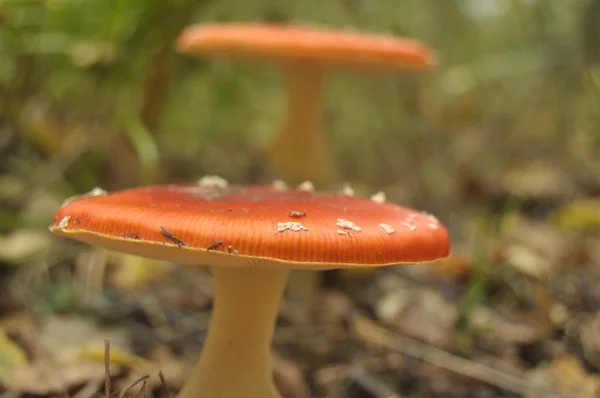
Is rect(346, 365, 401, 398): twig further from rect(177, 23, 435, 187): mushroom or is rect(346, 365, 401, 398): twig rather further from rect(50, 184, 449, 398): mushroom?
rect(177, 23, 435, 187): mushroom

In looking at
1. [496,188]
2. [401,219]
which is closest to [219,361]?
[401,219]

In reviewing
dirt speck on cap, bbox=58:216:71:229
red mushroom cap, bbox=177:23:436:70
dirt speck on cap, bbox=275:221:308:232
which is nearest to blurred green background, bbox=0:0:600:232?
red mushroom cap, bbox=177:23:436:70

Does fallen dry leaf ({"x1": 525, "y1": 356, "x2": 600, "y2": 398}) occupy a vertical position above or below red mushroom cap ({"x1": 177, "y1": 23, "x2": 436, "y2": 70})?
below

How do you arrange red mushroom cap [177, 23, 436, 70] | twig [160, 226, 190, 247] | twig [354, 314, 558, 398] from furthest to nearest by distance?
red mushroom cap [177, 23, 436, 70] < twig [354, 314, 558, 398] < twig [160, 226, 190, 247]

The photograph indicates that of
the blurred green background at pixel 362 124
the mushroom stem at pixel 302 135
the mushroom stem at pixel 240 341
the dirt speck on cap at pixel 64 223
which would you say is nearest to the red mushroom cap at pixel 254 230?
the dirt speck on cap at pixel 64 223

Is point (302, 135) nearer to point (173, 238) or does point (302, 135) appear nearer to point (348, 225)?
point (348, 225)

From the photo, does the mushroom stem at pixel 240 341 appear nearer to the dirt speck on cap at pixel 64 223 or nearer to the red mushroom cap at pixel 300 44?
the dirt speck on cap at pixel 64 223
